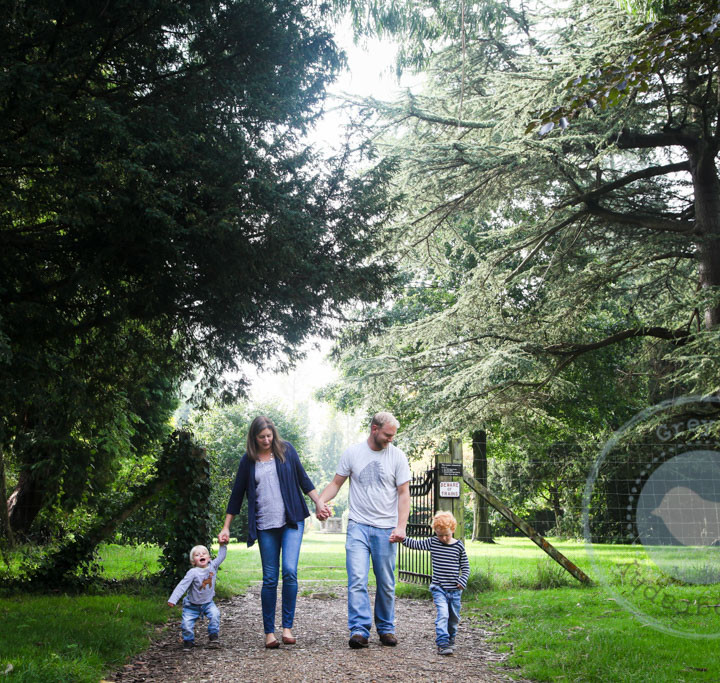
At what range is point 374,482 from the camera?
538 cm

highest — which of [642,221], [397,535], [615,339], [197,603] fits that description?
[642,221]

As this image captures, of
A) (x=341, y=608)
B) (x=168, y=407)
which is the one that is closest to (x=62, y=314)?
(x=341, y=608)

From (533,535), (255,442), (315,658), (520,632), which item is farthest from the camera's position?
(533,535)

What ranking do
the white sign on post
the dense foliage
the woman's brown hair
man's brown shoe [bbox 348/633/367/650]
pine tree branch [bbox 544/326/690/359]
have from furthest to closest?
pine tree branch [bbox 544/326/690/359] → the dense foliage → the white sign on post → the woman's brown hair → man's brown shoe [bbox 348/633/367/650]

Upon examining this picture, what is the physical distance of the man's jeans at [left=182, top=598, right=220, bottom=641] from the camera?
17.7ft

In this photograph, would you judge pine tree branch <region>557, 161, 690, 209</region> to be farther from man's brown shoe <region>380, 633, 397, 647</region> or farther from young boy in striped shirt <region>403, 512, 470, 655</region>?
man's brown shoe <region>380, 633, 397, 647</region>

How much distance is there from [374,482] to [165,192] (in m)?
2.79

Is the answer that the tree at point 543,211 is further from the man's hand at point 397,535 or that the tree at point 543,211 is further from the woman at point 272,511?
the woman at point 272,511

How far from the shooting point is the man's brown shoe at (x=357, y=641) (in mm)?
5191

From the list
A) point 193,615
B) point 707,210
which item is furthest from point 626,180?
point 193,615

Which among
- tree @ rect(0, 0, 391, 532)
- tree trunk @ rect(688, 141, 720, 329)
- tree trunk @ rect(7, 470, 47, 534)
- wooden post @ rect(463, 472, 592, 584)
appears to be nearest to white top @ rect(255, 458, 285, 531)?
tree @ rect(0, 0, 391, 532)

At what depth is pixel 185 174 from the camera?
557 centimetres

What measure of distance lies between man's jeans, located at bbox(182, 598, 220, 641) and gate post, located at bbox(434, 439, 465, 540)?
420 cm

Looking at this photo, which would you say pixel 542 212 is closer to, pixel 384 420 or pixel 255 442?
pixel 384 420
